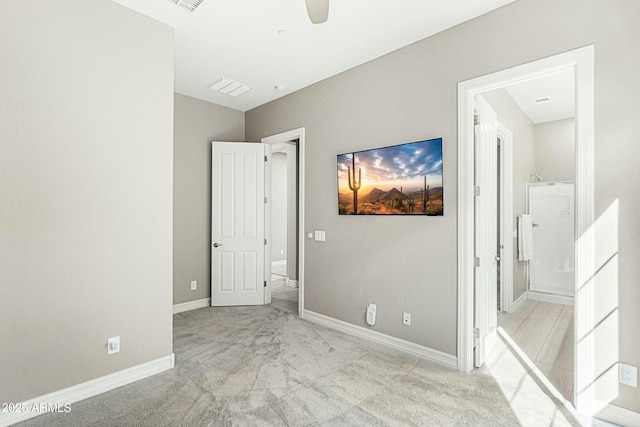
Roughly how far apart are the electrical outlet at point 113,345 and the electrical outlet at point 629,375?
11.3 feet

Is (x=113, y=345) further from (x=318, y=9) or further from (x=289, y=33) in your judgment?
(x=289, y=33)

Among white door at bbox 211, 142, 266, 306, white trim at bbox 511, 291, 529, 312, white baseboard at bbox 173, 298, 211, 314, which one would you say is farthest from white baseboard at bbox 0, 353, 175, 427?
white trim at bbox 511, 291, 529, 312

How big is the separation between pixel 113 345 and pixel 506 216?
4460 millimetres

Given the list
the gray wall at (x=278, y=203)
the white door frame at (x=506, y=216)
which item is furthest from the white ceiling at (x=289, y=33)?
the gray wall at (x=278, y=203)

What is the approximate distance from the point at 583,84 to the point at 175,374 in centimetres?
367

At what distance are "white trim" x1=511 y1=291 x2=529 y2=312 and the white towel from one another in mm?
596

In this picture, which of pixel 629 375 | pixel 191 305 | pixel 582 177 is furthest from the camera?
pixel 191 305

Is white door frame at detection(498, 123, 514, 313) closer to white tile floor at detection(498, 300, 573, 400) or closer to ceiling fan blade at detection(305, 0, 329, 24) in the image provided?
white tile floor at detection(498, 300, 573, 400)

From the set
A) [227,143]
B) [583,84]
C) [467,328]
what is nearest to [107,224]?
[227,143]

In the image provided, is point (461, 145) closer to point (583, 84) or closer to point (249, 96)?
point (583, 84)

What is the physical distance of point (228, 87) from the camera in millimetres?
4004

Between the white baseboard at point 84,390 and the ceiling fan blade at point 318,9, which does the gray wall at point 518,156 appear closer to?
the ceiling fan blade at point 318,9

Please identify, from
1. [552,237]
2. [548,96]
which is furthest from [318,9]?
[552,237]

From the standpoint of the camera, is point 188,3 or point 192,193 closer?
point 188,3
